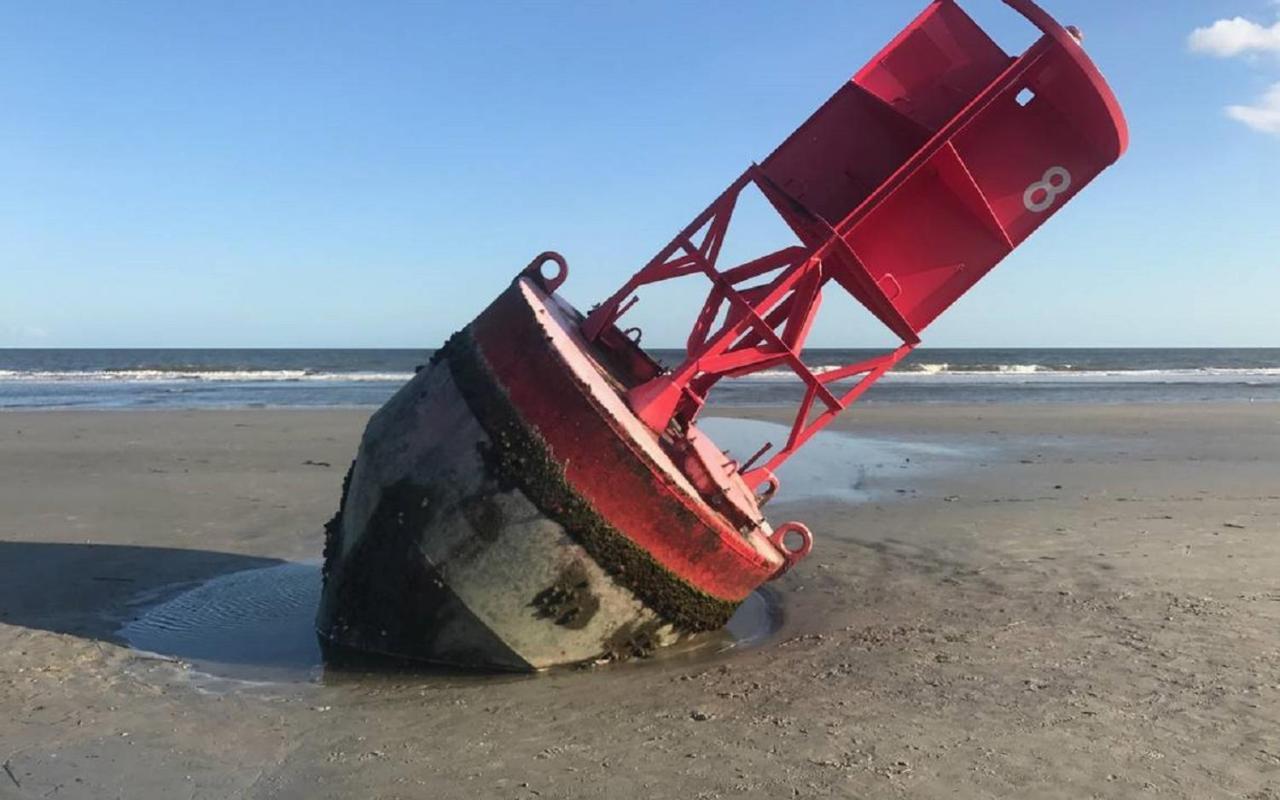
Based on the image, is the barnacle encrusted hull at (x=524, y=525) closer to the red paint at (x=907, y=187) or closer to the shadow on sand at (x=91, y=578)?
the red paint at (x=907, y=187)

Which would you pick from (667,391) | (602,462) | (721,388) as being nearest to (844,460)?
(667,391)

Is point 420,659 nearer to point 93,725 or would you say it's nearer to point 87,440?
point 93,725

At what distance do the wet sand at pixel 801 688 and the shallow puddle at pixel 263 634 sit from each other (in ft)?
0.35

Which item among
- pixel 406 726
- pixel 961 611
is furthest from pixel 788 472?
pixel 406 726

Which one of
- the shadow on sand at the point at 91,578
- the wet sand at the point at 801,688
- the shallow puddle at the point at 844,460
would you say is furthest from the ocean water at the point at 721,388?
the shadow on sand at the point at 91,578

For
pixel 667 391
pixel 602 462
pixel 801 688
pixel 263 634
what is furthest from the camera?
pixel 263 634

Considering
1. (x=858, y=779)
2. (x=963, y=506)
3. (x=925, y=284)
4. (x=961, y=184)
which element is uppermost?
(x=961, y=184)

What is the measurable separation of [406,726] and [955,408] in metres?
23.3

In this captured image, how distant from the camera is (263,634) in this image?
20.2 ft

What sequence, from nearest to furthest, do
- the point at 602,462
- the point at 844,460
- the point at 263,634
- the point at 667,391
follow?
the point at 602,462
the point at 667,391
the point at 263,634
the point at 844,460

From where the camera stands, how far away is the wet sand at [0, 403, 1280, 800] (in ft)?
13.1

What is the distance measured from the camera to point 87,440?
17969mm

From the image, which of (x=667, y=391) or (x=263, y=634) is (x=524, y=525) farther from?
(x=263, y=634)

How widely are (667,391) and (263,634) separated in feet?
10.2
